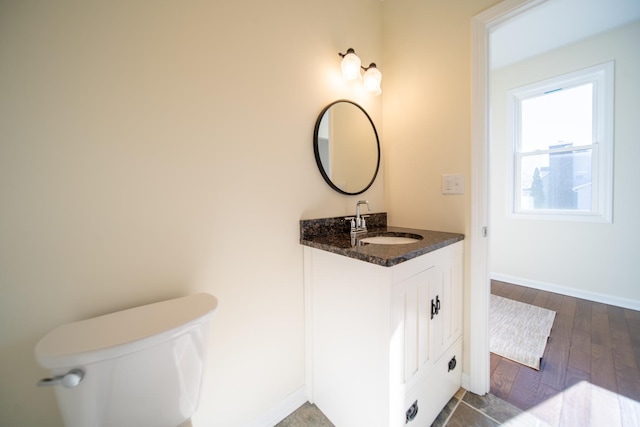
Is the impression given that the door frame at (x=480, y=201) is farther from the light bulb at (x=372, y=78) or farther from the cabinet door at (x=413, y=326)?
the light bulb at (x=372, y=78)

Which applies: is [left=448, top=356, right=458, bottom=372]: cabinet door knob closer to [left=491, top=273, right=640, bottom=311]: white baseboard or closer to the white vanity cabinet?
the white vanity cabinet

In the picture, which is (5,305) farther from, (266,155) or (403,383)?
(403,383)

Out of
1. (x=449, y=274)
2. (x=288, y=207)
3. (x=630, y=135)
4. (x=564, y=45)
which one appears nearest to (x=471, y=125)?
(x=449, y=274)

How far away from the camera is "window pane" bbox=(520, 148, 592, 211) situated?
2.39 meters

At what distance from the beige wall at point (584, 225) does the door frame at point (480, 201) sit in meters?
2.06

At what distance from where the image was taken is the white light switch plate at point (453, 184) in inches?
53.2

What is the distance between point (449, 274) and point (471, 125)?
2.76ft

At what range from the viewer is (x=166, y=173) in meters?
0.89

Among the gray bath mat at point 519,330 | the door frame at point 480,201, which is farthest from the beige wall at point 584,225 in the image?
the door frame at point 480,201

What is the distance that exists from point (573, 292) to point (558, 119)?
190cm

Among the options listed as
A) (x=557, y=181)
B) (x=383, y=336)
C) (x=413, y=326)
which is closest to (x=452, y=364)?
(x=413, y=326)

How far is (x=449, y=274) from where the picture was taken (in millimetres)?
1231

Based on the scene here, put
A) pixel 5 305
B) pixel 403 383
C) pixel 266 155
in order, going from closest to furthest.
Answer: pixel 5 305, pixel 403 383, pixel 266 155

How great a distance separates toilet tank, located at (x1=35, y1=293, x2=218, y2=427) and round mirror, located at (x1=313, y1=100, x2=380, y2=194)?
37.4 inches
